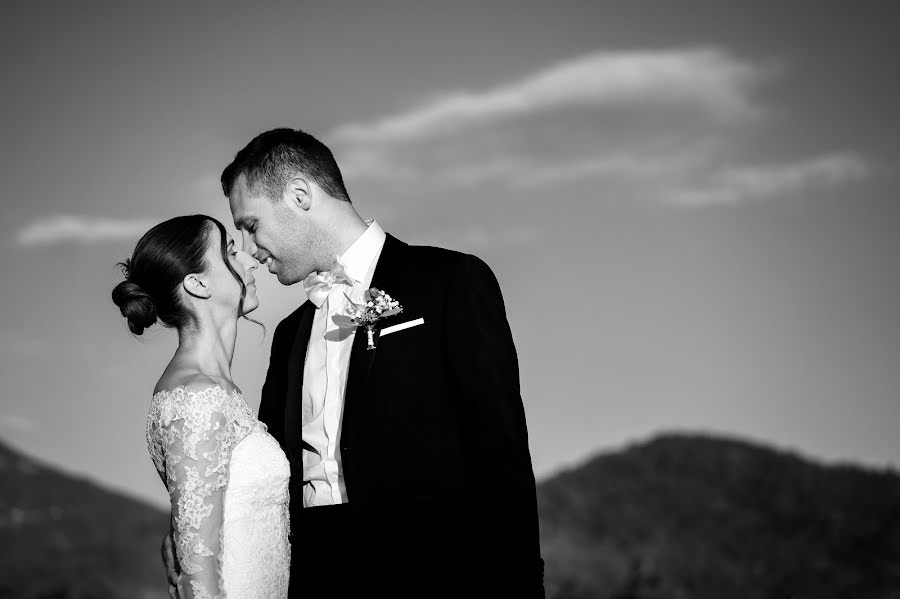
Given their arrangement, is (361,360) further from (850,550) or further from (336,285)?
(850,550)

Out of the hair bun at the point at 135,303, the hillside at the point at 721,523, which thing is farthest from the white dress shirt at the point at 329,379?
the hillside at the point at 721,523

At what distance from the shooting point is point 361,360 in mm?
3180

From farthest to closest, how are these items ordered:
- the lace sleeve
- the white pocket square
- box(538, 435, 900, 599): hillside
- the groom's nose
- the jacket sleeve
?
box(538, 435, 900, 599): hillside, the groom's nose, the white pocket square, the lace sleeve, the jacket sleeve

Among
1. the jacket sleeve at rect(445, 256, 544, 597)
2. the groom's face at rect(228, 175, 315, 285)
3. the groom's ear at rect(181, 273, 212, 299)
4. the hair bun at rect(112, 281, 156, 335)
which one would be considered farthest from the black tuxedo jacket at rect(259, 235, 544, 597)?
the hair bun at rect(112, 281, 156, 335)

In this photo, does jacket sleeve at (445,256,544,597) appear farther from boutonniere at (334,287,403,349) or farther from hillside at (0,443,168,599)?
hillside at (0,443,168,599)

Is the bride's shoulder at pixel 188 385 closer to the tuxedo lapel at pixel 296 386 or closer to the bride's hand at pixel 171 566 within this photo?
the tuxedo lapel at pixel 296 386

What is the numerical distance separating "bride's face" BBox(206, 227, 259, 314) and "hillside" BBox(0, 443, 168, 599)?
29.8ft

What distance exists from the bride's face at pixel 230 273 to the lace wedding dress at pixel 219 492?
409mm

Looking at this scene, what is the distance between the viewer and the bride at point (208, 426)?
3.07m

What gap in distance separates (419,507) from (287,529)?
2.04 ft

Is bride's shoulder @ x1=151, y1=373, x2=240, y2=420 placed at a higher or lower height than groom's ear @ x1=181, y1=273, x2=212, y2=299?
lower

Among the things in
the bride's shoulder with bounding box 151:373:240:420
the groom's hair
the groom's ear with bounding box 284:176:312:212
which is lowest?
the bride's shoulder with bounding box 151:373:240:420

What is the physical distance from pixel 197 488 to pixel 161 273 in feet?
2.81

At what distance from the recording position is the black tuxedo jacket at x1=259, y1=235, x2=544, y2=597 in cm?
284
